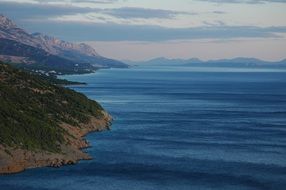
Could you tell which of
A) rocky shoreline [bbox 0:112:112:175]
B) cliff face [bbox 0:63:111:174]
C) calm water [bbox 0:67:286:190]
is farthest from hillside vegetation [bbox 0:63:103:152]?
calm water [bbox 0:67:286:190]

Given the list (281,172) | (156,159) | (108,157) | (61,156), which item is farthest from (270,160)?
(61,156)

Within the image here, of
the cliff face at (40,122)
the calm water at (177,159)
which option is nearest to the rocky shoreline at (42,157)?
the cliff face at (40,122)

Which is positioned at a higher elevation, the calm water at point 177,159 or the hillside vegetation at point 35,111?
the hillside vegetation at point 35,111

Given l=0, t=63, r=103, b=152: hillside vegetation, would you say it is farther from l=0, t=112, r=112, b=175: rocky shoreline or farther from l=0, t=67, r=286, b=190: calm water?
l=0, t=67, r=286, b=190: calm water

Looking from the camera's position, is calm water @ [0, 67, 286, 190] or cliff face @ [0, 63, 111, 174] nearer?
calm water @ [0, 67, 286, 190]

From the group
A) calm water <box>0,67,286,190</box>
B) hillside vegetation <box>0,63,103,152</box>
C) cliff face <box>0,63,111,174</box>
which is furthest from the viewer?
hillside vegetation <box>0,63,103,152</box>

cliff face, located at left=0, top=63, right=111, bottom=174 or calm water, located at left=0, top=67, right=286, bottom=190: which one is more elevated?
cliff face, located at left=0, top=63, right=111, bottom=174

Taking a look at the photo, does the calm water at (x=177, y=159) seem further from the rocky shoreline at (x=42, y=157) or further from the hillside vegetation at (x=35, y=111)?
the hillside vegetation at (x=35, y=111)

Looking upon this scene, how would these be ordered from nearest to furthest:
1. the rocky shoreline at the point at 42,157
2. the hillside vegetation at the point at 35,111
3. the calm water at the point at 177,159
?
the calm water at the point at 177,159 → the rocky shoreline at the point at 42,157 → the hillside vegetation at the point at 35,111
